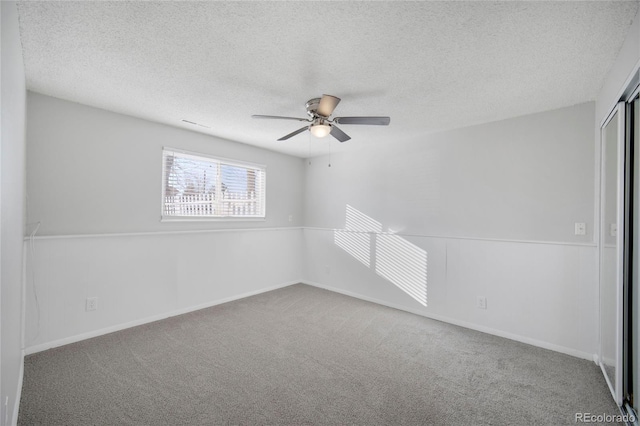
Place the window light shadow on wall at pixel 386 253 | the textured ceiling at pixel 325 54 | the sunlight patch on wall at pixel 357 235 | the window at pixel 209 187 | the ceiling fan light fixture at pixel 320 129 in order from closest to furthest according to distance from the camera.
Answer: the textured ceiling at pixel 325 54, the ceiling fan light fixture at pixel 320 129, the window at pixel 209 187, the window light shadow on wall at pixel 386 253, the sunlight patch on wall at pixel 357 235

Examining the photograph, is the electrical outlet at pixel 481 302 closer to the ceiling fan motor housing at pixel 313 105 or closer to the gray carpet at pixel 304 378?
the gray carpet at pixel 304 378

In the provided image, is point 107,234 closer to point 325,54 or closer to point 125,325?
point 125,325

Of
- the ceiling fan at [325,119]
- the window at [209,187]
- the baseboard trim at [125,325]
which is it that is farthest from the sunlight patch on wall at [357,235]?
the ceiling fan at [325,119]

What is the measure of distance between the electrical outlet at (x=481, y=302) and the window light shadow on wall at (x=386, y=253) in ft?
2.08

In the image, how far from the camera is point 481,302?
3.28 m

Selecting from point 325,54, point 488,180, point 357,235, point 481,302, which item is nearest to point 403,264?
point 357,235

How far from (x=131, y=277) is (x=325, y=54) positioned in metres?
3.15

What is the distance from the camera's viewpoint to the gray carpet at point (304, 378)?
6.07 ft

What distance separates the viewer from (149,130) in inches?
135

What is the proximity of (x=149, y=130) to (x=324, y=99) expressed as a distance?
A: 2434 mm

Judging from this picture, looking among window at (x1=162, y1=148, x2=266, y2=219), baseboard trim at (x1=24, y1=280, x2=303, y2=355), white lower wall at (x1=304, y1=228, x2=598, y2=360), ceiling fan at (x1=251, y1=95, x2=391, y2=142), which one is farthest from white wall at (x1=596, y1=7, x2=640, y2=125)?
baseboard trim at (x1=24, y1=280, x2=303, y2=355)

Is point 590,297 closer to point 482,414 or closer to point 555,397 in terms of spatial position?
point 555,397

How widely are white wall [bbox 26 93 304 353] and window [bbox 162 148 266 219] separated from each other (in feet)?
0.41

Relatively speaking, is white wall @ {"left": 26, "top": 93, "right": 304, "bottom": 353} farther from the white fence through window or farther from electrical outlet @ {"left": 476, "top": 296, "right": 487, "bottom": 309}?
electrical outlet @ {"left": 476, "top": 296, "right": 487, "bottom": 309}
